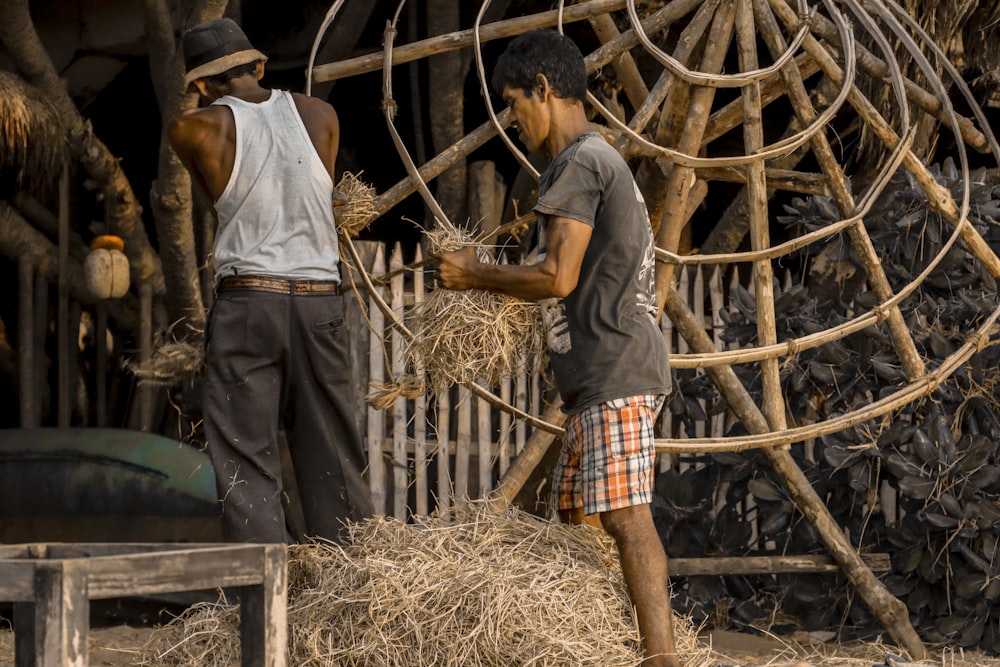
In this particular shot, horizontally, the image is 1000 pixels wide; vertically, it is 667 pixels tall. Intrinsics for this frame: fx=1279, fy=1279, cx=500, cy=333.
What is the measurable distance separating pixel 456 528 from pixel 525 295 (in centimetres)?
76

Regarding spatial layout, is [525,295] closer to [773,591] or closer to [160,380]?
[773,591]

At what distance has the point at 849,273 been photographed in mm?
5902

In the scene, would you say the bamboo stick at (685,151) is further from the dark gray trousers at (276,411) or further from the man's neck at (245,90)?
the man's neck at (245,90)

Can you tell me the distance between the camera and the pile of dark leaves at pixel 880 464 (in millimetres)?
5137

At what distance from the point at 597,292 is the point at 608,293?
0.03 metres

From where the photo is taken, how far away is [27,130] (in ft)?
20.3

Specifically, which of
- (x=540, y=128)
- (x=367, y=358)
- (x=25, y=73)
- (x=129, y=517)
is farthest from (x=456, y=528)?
(x=25, y=73)

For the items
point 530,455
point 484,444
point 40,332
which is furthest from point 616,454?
point 40,332

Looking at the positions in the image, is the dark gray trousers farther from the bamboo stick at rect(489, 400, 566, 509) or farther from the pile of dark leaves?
the pile of dark leaves

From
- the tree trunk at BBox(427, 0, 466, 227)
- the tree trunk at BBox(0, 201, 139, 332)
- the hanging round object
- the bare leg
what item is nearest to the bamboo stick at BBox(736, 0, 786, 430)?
the bare leg

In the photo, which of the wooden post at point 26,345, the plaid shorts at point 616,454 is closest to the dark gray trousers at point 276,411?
the plaid shorts at point 616,454

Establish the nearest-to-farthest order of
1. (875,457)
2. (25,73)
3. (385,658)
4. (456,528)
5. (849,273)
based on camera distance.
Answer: (385,658) < (456,528) < (875,457) < (849,273) < (25,73)

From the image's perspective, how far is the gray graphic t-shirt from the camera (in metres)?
3.42

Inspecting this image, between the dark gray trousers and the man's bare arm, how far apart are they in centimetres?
64
